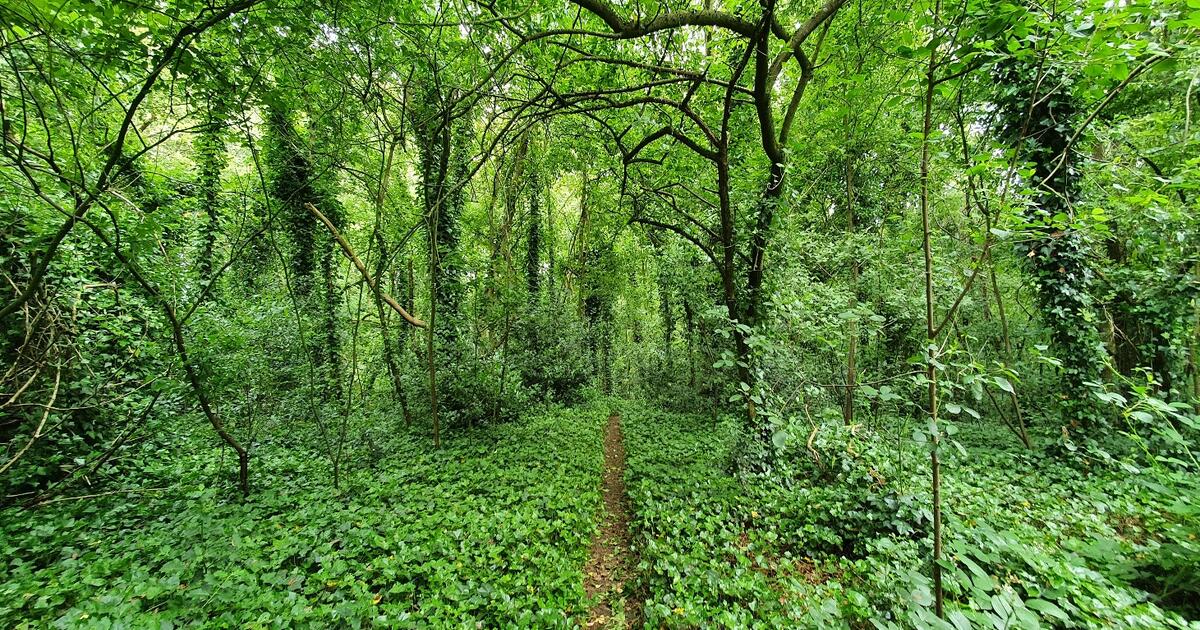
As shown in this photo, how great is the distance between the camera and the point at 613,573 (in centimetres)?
466

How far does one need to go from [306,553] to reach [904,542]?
5.78 meters

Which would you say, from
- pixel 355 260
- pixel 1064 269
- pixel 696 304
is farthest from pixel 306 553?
pixel 1064 269

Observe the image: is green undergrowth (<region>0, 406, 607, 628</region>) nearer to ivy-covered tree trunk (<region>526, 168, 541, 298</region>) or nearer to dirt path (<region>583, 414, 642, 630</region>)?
dirt path (<region>583, 414, 642, 630</region>)

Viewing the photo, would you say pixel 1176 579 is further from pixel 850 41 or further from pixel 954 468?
pixel 850 41

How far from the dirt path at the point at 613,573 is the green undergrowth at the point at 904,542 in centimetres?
25

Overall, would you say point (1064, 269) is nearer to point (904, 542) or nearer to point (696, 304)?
point (904, 542)

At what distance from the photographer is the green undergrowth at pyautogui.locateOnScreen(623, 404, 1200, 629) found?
2686mm

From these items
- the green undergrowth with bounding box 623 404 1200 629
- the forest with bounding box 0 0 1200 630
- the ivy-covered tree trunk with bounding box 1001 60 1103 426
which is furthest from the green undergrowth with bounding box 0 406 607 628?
the ivy-covered tree trunk with bounding box 1001 60 1103 426

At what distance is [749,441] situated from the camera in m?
6.02

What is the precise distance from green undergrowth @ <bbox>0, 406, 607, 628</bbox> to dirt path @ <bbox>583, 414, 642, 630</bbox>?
0.18 m

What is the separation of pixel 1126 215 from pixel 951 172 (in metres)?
4.28

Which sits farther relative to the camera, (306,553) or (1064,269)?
(1064,269)

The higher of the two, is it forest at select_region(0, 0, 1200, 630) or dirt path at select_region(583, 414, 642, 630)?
forest at select_region(0, 0, 1200, 630)

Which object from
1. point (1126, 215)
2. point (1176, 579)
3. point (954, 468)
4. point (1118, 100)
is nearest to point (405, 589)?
point (1176, 579)
